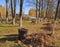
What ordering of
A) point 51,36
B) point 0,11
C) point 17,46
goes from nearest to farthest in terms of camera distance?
1. point 17,46
2. point 51,36
3. point 0,11

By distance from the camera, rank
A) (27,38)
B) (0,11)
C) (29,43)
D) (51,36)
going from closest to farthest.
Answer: (29,43) → (27,38) → (51,36) → (0,11)

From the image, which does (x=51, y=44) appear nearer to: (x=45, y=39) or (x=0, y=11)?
(x=45, y=39)

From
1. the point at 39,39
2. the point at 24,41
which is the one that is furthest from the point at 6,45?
the point at 39,39

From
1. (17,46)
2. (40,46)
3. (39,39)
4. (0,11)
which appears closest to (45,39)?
(39,39)

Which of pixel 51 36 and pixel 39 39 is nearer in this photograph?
pixel 39 39

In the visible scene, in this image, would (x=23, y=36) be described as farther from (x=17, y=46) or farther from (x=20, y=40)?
(x=17, y=46)

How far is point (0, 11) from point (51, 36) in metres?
63.5

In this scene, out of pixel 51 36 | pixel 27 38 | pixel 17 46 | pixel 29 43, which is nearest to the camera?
pixel 17 46

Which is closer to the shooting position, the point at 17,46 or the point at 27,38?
the point at 17,46

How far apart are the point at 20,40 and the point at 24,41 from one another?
460 millimetres

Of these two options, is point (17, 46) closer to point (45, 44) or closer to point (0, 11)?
point (45, 44)

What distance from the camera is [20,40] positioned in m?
13.7

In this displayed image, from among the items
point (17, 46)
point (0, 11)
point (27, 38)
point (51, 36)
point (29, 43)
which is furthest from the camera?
point (0, 11)

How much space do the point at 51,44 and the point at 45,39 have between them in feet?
3.21
